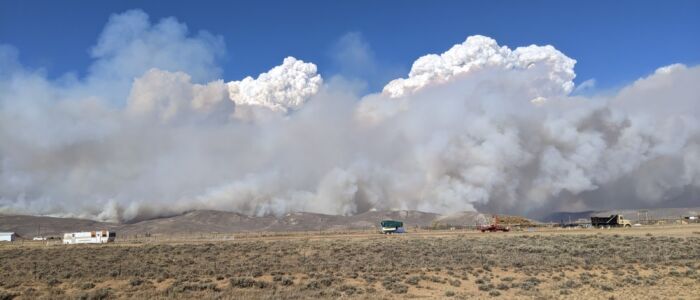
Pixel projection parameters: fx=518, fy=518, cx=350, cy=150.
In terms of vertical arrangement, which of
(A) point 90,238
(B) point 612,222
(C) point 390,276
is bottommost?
(A) point 90,238

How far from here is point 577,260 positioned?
137 feet

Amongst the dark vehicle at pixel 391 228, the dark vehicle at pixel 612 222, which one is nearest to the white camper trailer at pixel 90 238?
the dark vehicle at pixel 391 228

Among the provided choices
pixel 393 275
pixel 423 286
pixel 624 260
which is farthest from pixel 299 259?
pixel 624 260

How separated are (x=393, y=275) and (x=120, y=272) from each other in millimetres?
20553

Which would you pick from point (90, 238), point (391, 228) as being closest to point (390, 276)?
point (391, 228)

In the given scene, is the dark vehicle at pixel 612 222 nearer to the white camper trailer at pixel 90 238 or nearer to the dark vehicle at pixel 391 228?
the dark vehicle at pixel 391 228

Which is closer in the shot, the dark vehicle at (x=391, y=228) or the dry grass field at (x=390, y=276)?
the dry grass field at (x=390, y=276)


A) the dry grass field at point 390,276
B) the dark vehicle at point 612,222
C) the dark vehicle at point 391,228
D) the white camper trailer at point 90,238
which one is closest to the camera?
the dry grass field at point 390,276

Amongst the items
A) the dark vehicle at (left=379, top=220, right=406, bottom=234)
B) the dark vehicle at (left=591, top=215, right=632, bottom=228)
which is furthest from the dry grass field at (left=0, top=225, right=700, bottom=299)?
the dark vehicle at (left=591, top=215, right=632, bottom=228)

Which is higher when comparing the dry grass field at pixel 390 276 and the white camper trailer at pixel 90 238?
the dry grass field at pixel 390 276

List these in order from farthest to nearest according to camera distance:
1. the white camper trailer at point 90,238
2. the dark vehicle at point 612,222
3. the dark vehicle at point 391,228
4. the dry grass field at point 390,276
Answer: the dark vehicle at point 612,222 < the dark vehicle at point 391,228 < the white camper trailer at point 90,238 < the dry grass field at point 390,276

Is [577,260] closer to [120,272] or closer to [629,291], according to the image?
[629,291]

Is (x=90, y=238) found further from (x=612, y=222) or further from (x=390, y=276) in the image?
(x=612, y=222)

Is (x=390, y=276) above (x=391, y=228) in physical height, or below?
above
